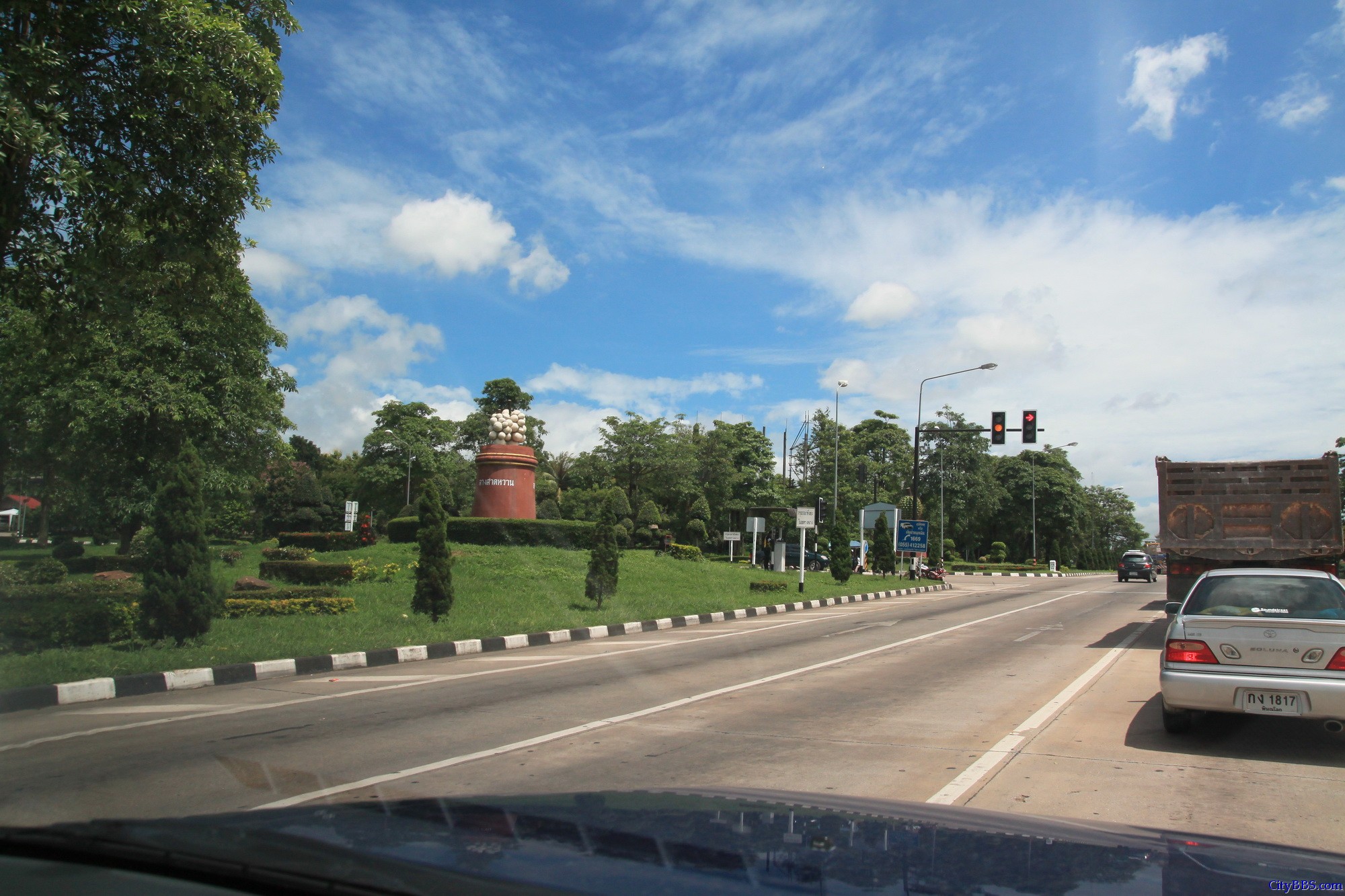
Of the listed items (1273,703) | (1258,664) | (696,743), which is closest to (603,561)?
(696,743)

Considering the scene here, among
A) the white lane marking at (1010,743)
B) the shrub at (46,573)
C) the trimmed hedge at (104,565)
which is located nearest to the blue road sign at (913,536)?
the white lane marking at (1010,743)

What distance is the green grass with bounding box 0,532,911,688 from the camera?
10.1 metres

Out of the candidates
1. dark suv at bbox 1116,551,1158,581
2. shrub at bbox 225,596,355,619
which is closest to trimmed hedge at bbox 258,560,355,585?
shrub at bbox 225,596,355,619

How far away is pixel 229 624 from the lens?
44.5 ft

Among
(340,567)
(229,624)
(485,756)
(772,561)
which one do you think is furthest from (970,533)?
(485,756)

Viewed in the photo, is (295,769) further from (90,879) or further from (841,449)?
(841,449)

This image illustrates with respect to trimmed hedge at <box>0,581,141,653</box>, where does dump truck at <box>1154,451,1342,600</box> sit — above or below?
above

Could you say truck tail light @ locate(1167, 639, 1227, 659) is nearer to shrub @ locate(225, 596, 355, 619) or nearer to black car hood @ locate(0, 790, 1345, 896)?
black car hood @ locate(0, 790, 1345, 896)

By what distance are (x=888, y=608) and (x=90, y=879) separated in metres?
22.6

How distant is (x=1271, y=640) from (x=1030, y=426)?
2119 cm

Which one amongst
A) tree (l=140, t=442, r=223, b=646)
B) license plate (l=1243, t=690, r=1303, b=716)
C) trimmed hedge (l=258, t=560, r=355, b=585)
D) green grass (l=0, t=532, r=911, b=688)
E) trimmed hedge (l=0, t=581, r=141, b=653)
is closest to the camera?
license plate (l=1243, t=690, r=1303, b=716)

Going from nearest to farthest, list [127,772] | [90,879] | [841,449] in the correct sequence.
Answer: [90,879] → [127,772] → [841,449]

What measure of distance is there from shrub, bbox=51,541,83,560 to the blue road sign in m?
29.0

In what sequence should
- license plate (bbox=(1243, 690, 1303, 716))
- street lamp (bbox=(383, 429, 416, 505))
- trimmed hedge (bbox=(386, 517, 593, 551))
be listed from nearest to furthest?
1. license plate (bbox=(1243, 690, 1303, 716))
2. trimmed hedge (bbox=(386, 517, 593, 551))
3. street lamp (bbox=(383, 429, 416, 505))
